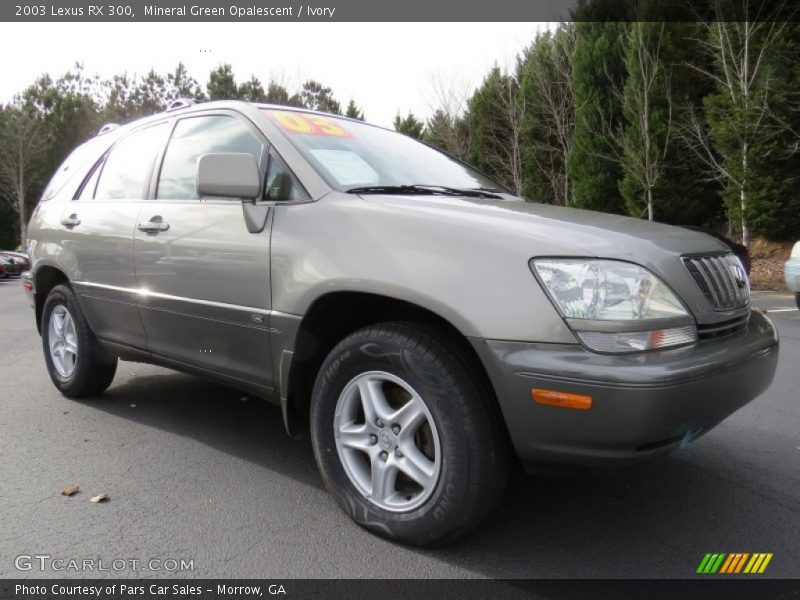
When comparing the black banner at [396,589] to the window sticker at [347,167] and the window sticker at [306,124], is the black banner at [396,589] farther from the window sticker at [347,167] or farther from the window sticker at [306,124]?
the window sticker at [306,124]

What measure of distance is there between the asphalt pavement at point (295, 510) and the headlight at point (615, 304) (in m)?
0.86

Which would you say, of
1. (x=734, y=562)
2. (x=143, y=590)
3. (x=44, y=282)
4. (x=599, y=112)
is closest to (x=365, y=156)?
(x=143, y=590)

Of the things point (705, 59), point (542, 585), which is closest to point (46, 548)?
point (542, 585)

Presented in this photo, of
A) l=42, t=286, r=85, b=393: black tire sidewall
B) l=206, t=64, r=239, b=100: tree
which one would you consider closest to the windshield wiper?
l=42, t=286, r=85, b=393: black tire sidewall

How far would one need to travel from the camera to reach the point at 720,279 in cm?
229

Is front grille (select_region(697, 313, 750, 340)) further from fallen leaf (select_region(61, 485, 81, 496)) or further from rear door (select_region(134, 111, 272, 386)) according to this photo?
fallen leaf (select_region(61, 485, 81, 496))

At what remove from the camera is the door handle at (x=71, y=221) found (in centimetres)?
386

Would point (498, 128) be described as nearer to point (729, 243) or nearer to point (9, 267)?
point (9, 267)

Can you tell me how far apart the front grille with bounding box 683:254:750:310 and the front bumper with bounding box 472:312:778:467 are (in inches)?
9.0

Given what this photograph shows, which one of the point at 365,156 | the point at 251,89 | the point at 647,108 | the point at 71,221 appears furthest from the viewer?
the point at 251,89

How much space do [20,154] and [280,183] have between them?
1570 inches

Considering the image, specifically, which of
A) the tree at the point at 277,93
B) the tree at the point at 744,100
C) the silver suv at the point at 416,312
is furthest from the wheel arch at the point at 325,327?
the tree at the point at 277,93

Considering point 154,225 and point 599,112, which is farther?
point 599,112

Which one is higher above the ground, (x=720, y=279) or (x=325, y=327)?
(x=720, y=279)
